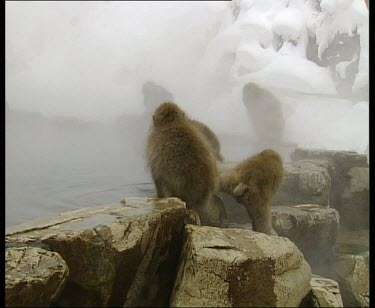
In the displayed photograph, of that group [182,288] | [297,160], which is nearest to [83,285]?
[182,288]

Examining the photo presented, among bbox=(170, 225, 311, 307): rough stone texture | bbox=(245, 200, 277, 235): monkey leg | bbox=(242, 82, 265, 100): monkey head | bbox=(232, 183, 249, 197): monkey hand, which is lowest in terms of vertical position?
bbox=(170, 225, 311, 307): rough stone texture

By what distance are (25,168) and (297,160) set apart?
1656 mm

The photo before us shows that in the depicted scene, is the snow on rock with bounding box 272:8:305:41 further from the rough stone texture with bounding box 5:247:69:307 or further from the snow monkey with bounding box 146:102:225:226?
the rough stone texture with bounding box 5:247:69:307

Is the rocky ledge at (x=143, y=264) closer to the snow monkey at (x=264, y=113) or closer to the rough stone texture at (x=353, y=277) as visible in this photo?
the rough stone texture at (x=353, y=277)

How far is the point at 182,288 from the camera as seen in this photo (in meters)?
1.67

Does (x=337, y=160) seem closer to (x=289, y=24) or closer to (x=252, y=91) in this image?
(x=252, y=91)

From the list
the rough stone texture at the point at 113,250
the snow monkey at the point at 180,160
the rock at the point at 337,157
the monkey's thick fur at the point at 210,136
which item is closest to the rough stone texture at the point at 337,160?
the rock at the point at 337,157

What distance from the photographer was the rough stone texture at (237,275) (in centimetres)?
161

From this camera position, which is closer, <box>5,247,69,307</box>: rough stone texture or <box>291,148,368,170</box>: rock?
<box>5,247,69,307</box>: rough stone texture

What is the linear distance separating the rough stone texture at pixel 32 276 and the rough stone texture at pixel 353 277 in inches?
56.3

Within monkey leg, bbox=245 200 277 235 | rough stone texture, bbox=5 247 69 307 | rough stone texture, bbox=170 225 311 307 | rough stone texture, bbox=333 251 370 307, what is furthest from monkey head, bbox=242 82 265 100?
rough stone texture, bbox=5 247 69 307

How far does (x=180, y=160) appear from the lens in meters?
2.25

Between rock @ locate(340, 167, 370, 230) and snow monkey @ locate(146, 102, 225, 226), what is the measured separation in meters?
0.87

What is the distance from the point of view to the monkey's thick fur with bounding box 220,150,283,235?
7.86 feet
